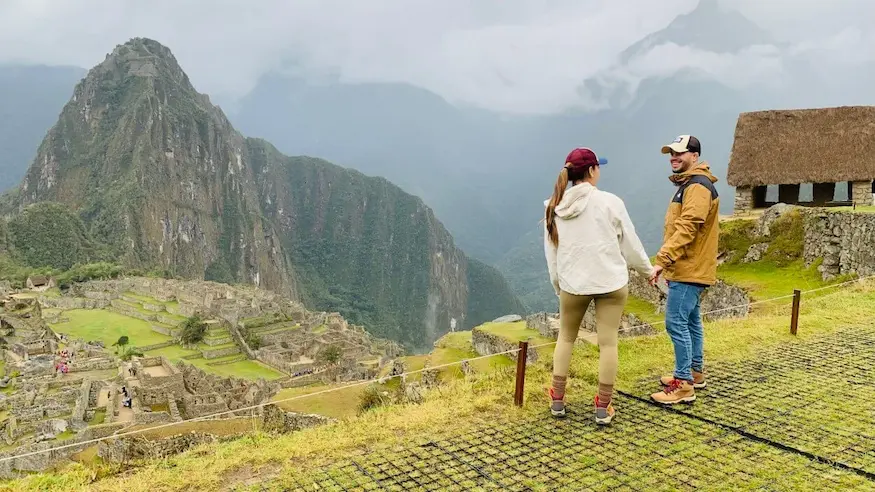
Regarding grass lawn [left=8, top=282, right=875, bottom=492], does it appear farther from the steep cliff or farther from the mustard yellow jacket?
the steep cliff

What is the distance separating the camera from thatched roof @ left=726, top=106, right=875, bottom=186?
13.3 meters

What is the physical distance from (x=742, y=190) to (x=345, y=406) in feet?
35.2

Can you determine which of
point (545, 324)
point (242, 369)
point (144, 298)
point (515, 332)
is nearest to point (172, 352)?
point (242, 369)

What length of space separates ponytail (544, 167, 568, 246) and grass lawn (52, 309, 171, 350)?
35.2m

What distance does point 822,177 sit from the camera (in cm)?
1338

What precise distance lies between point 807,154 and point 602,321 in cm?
1300

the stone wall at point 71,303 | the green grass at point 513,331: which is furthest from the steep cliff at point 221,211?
the green grass at point 513,331

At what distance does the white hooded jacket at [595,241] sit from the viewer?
11.0ft

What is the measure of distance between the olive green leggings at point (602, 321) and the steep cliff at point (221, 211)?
305ft

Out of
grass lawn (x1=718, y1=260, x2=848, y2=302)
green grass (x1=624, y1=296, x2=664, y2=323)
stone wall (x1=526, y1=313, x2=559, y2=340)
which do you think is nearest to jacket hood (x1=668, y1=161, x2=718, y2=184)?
grass lawn (x1=718, y1=260, x2=848, y2=302)

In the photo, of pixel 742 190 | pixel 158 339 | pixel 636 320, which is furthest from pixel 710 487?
pixel 158 339

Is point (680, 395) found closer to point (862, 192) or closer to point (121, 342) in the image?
point (862, 192)

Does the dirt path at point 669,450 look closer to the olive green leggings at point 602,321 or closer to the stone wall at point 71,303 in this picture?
the olive green leggings at point 602,321

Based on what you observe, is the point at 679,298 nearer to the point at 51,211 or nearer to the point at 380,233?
the point at 51,211
